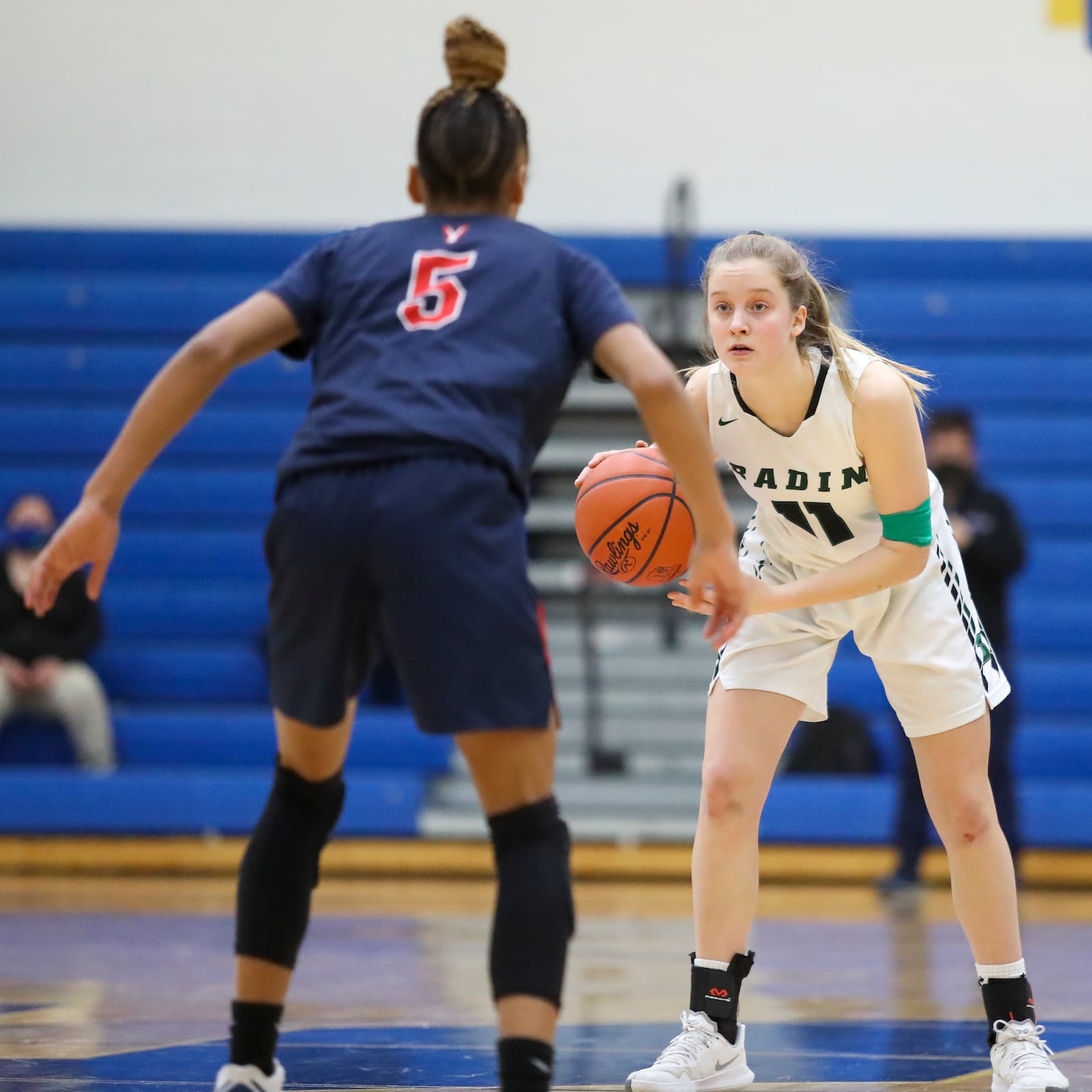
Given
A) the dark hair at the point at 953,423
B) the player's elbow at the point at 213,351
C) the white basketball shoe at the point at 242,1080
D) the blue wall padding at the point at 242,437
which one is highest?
the blue wall padding at the point at 242,437

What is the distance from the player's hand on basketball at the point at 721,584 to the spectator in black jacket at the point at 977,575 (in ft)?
14.3

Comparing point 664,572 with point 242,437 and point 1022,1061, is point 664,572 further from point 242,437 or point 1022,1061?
point 242,437

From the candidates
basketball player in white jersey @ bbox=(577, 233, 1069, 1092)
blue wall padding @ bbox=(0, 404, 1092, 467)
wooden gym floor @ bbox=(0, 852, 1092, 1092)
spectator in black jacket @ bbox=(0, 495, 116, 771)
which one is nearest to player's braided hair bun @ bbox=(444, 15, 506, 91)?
basketball player in white jersey @ bbox=(577, 233, 1069, 1092)

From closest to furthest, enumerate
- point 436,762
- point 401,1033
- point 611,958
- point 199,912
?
point 401,1033
point 611,958
point 199,912
point 436,762

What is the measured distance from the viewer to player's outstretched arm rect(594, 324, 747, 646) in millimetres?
2234

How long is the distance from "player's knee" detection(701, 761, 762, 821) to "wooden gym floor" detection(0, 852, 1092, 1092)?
477 millimetres

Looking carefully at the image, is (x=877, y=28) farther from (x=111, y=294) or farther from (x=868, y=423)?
(x=868, y=423)

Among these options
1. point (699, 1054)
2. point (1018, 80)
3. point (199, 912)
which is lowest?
point (699, 1054)

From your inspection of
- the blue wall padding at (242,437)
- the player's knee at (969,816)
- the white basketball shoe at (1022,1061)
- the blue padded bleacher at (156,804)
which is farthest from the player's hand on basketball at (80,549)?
the blue wall padding at (242,437)

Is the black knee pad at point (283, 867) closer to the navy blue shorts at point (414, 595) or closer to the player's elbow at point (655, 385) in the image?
the navy blue shorts at point (414, 595)

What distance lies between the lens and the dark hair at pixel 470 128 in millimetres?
2383

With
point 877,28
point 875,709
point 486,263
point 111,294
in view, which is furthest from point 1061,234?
point 486,263

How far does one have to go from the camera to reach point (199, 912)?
6.13 m

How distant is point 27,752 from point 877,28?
6.21 m
